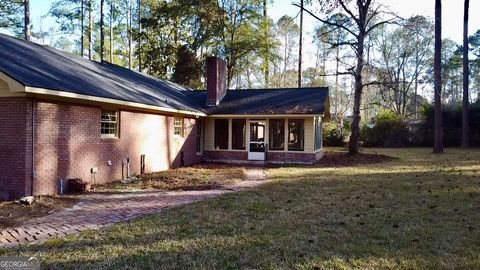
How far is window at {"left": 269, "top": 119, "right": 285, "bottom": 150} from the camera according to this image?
17.7 m

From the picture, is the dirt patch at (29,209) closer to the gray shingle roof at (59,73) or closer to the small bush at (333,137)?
the gray shingle roof at (59,73)

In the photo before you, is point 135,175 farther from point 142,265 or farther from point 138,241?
point 142,265

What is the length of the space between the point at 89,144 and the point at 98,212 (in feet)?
12.5

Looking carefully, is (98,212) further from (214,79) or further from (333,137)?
(333,137)

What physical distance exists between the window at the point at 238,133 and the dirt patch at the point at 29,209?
10.3 metres

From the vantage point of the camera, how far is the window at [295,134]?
1741 centimetres

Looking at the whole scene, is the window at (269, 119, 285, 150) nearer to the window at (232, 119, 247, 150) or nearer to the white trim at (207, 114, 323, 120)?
the white trim at (207, 114, 323, 120)

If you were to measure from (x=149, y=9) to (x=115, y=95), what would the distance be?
89.8ft

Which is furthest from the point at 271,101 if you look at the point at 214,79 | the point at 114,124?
the point at 114,124

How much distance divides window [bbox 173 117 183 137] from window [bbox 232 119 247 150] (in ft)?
9.60

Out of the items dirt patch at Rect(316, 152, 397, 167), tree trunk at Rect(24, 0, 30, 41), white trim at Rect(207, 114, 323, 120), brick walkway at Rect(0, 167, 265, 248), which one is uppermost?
tree trunk at Rect(24, 0, 30, 41)

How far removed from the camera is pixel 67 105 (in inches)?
377

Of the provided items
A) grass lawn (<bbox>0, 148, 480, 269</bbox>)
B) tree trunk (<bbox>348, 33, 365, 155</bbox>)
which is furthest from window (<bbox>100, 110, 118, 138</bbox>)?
tree trunk (<bbox>348, 33, 365, 155</bbox>)

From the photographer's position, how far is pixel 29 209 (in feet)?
23.9
